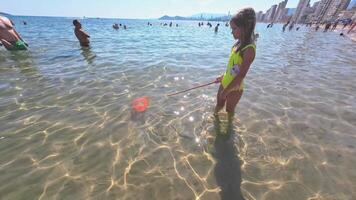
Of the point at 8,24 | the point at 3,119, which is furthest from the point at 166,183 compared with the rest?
the point at 8,24

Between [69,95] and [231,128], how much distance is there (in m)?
4.58

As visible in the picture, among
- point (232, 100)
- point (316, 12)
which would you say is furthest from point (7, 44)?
point (316, 12)

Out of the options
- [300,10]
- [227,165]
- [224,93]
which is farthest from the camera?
[300,10]

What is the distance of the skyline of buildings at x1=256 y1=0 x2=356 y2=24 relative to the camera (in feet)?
361

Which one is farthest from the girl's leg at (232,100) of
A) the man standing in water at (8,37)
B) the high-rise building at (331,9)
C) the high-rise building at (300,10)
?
the high-rise building at (300,10)

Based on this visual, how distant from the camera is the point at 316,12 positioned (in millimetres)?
132125

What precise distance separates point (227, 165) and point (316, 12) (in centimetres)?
16325

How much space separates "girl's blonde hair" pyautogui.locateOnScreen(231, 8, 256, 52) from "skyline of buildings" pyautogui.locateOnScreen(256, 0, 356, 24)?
107m

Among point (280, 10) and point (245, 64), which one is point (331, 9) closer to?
point (280, 10)

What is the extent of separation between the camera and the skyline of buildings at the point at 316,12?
110 meters

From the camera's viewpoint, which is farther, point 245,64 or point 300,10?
point 300,10

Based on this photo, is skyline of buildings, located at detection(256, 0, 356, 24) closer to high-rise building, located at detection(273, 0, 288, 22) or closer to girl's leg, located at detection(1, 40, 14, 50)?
high-rise building, located at detection(273, 0, 288, 22)

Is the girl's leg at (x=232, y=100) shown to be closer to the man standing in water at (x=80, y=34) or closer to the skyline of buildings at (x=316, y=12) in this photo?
the man standing in water at (x=80, y=34)

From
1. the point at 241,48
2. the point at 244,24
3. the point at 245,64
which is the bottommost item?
the point at 245,64
